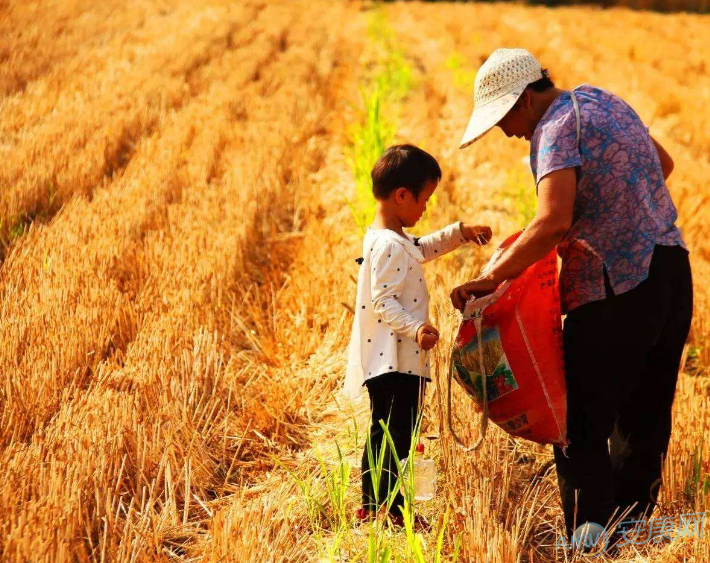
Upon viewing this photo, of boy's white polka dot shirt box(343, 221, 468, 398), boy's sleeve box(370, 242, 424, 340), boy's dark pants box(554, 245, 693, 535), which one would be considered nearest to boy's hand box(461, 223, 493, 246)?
boy's white polka dot shirt box(343, 221, 468, 398)

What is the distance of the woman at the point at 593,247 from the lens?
2.12 meters

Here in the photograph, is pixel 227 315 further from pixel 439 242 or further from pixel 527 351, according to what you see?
pixel 527 351

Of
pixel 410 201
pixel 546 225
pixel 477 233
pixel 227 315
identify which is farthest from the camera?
pixel 227 315

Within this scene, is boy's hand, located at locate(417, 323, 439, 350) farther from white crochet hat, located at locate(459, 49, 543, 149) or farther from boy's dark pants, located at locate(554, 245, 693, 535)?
white crochet hat, located at locate(459, 49, 543, 149)

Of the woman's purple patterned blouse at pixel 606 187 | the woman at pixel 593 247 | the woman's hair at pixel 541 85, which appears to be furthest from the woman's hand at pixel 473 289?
the woman's hair at pixel 541 85

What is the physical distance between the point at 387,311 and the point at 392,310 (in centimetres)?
2

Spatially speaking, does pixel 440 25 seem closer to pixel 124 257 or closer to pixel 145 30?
pixel 145 30

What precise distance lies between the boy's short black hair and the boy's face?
12 mm

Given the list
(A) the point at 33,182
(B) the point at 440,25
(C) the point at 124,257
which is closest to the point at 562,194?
(C) the point at 124,257

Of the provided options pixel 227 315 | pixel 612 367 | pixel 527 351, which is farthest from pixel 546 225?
pixel 227 315

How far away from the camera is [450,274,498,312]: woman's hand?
2195 mm

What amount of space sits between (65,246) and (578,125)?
9.92 ft

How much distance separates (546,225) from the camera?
2080 millimetres

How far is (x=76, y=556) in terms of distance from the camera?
81.8 inches
